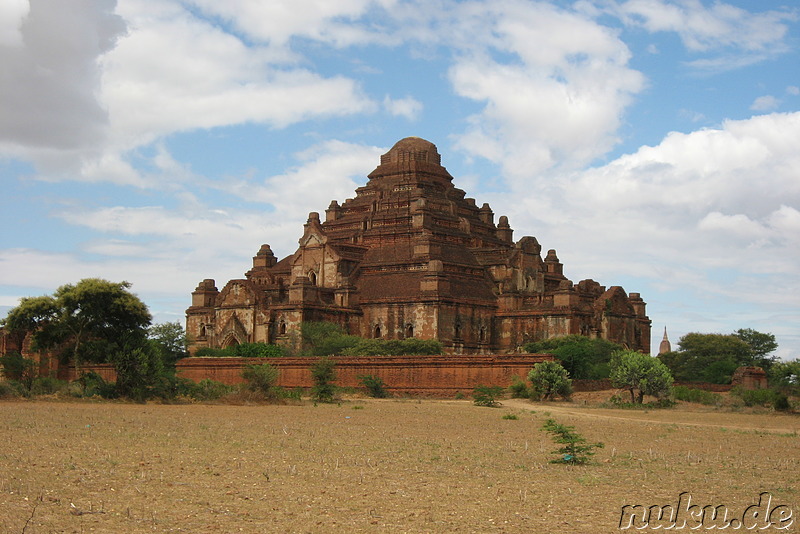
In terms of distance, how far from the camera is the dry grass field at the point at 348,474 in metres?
11.3

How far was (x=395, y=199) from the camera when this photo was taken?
207ft

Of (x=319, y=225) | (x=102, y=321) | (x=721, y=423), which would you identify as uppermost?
(x=319, y=225)

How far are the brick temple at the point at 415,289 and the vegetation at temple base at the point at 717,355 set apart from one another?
10.3 feet

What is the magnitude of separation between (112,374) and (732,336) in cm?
4254

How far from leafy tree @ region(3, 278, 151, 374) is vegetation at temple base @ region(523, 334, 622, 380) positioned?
19329mm

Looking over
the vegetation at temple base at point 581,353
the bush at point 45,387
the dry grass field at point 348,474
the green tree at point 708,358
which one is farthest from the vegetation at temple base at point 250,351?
the dry grass field at point 348,474

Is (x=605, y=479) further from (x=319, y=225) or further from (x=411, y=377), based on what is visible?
(x=319, y=225)

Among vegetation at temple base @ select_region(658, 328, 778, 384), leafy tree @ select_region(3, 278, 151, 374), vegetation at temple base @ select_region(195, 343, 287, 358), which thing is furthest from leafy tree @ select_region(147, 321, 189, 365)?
vegetation at temple base @ select_region(658, 328, 778, 384)

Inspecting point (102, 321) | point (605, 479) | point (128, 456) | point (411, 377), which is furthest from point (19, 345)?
A: point (605, 479)

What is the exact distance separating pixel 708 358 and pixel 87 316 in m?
40.2

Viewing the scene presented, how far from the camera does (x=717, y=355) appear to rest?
61438 millimetres

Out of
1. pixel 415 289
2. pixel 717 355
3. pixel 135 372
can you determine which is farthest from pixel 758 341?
pixel 135 372

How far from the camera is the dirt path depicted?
27.8 m

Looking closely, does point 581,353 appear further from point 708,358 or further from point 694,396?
point 708,358
